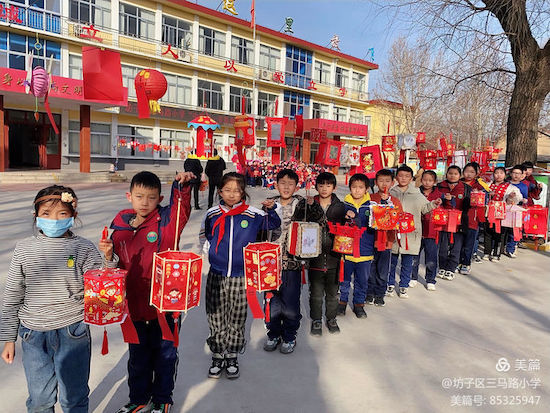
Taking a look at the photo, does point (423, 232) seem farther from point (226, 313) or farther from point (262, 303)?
point (226, 313)

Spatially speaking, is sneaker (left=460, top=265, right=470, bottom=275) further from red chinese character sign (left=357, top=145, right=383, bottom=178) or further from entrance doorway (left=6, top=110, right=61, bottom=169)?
entrance doorway (left=6, top=110, right=61, bottom=169)

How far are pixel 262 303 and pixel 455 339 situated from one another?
183cm

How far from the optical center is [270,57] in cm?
2544

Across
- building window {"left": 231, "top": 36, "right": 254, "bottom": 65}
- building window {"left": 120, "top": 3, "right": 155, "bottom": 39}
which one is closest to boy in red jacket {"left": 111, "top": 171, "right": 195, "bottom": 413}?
building window {"left": 120, "top": 3, "right": 155, "bottom": 39}

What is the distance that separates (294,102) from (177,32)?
9556mm

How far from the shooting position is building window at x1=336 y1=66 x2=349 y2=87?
97.9 feet

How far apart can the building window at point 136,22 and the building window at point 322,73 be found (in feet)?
41.4

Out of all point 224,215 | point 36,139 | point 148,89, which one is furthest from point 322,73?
point 224,215

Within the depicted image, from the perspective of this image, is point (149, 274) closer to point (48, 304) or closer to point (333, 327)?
point (48, 304)

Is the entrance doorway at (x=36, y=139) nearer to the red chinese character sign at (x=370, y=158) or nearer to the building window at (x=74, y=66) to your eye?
the building window at (x=74, y=66)

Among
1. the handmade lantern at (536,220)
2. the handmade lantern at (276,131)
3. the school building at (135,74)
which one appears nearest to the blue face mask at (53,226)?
the handmade lantern at (276,131)

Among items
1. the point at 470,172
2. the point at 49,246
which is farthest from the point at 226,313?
the point at 470,172

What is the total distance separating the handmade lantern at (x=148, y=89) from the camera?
457 centimetres

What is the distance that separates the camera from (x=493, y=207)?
5.39 m
